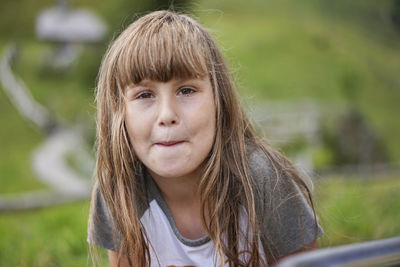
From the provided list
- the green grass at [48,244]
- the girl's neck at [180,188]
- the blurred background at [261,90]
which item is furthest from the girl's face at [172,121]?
the blurred background at [261,90]

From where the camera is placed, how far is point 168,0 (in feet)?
14.6

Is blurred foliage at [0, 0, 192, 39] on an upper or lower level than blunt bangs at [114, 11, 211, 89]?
upper

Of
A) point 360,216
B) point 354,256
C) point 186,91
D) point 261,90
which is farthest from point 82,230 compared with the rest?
point 261,90

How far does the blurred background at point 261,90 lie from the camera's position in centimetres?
508

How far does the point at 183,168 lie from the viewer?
4.95ft

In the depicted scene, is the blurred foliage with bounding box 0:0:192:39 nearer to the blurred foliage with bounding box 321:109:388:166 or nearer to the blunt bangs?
the blurred foliage with bounding box 321:109:388:166

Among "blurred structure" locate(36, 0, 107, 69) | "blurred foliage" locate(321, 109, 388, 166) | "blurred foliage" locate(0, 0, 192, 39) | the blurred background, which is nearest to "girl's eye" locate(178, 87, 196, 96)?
Result: the blurred background

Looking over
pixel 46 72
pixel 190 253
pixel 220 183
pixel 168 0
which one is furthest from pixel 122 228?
pixel 46 72

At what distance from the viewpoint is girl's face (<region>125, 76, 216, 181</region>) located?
4.78ft

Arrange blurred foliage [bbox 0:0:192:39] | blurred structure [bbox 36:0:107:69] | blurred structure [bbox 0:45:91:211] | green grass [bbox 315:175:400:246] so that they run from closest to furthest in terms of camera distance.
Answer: green grass [bbox 315:175:400:246] < blurred structure [bbox 0:45:91:211] < blurred foliage [bbox 0:0:192:39] < blurred structure [bbox 36:0:107:69]

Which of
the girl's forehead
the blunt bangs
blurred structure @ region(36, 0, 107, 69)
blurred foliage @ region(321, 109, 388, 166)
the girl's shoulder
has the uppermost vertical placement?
blurred structure @ region(36, 0, 107, 69)

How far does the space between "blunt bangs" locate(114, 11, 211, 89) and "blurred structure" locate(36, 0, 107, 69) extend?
452 cm

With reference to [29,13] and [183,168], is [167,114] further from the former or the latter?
[29,13]

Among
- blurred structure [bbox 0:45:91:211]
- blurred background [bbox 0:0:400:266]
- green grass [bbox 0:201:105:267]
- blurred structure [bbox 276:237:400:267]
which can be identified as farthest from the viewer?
blurred structure [bbox 0:45:91:211]
